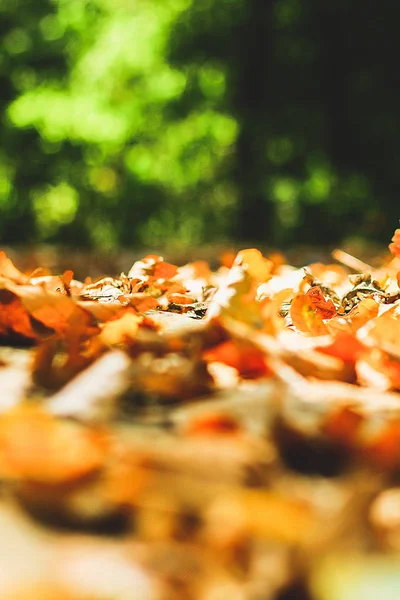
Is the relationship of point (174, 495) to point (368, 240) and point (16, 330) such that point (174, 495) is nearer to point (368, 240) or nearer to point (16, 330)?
point (16, 330)

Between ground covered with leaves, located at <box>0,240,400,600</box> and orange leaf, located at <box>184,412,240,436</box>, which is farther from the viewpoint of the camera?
orange leaf, located at <box>184,412,240,436</box>

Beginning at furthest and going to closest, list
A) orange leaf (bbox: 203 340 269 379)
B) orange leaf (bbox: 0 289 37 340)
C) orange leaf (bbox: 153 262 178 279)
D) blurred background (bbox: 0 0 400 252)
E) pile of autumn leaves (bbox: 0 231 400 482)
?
blurred background (bbox: 0 0 400 252), orange leaf (bbox: 153 262 178 279), orange leaf (bbox: 0 289 37 340), orange leaf (bbox: 203 340 269 379), pile of autumn leaves (bbox: 0 231 400 482)

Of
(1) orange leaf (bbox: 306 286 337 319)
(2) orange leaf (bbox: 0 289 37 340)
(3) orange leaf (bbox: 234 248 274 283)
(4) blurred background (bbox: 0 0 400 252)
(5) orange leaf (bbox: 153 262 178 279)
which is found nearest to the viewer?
(2) orange leaf (bbox: 0 289 37 340)

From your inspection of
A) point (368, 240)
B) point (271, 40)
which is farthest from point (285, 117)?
point (368, 240)

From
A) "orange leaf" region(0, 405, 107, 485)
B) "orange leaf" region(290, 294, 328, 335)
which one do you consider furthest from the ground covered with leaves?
"orange leaf" region(290, 294, 328, 335)

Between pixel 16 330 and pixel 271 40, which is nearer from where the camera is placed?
pixel 16 330

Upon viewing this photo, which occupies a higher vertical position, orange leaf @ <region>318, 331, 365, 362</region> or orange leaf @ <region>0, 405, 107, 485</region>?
orange leaf @ <region>0, 405, 107, 485</region>

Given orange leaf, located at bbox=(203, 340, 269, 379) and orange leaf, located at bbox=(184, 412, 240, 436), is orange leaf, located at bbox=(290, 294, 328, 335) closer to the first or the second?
orange leaf, located at bbox=(203, 340, 269, 379)

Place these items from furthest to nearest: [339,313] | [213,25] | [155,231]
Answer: [155,231] < [213,25] < [339,313]
